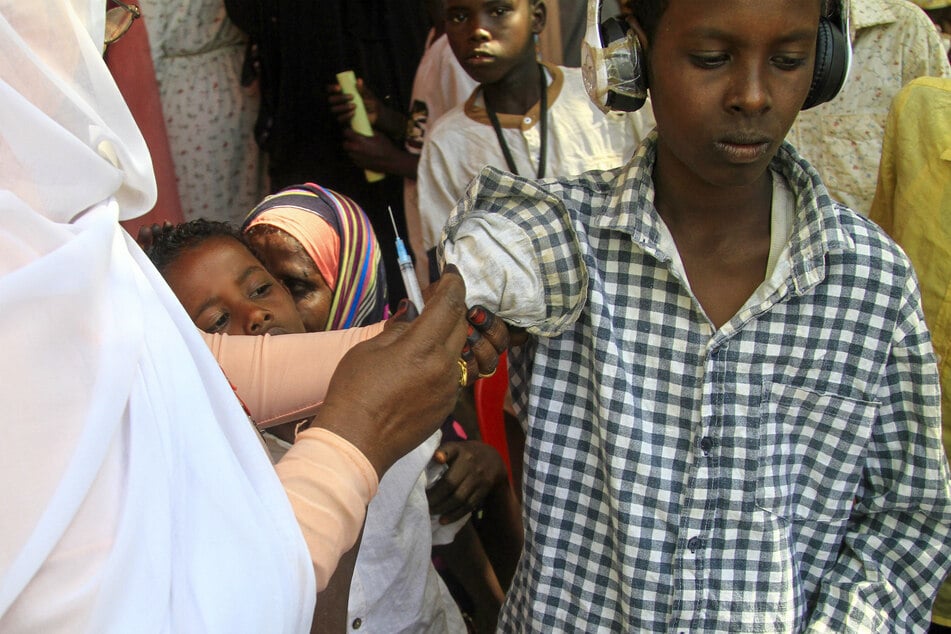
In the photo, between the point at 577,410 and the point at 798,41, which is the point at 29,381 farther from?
the point at 798,41

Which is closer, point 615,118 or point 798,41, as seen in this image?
point 798,41

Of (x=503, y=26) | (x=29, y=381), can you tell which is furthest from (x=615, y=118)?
(x=29, y=381)

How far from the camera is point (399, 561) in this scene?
164 centimetres

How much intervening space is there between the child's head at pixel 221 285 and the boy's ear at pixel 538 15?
59.0 inches

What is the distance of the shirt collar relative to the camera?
4.24ft

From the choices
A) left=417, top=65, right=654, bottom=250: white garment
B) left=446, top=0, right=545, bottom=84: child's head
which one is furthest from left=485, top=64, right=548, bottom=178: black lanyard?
left=446, top=0, right=545, bottom=84: child's head

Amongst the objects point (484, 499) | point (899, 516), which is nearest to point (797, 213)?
point (899, 516)

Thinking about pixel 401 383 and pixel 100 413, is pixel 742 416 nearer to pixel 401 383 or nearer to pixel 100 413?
pixel 401 383

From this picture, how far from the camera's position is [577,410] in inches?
56.1

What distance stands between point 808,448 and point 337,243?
120 centimetres

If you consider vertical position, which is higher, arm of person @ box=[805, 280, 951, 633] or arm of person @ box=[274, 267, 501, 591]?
arm of person @ box=[274, 267, 501, 591]

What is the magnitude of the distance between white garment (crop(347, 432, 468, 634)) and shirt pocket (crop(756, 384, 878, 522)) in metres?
0.66

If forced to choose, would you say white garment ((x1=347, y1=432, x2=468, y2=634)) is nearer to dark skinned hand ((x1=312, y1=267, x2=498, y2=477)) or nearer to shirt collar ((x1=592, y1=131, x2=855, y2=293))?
dark skinned hand ((x1=312, y1=267, x2=498, y2=477))

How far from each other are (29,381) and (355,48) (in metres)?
2.81
